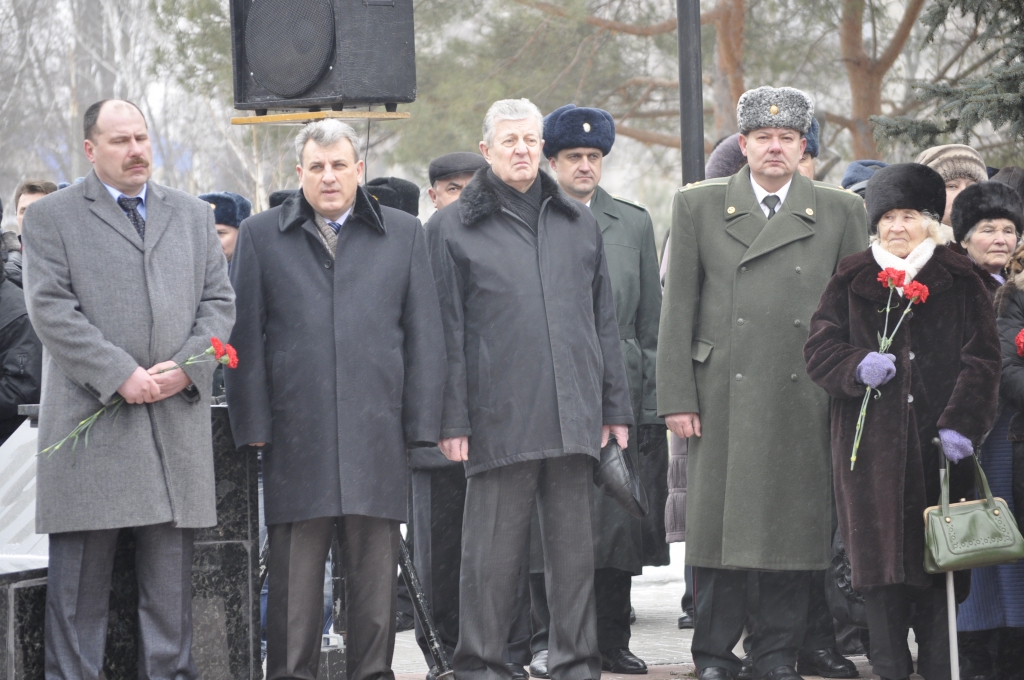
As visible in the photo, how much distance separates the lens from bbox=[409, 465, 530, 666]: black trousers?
577cm

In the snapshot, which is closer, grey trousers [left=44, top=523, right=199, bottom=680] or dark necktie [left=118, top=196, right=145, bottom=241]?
grey trousers [left=44, top=523, right=199, bottom=680]

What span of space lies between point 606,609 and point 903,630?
1341 millimetres

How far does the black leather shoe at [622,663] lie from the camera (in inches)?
224

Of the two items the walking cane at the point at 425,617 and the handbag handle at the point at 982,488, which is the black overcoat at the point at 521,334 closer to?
the walking cane at the point at 425,617

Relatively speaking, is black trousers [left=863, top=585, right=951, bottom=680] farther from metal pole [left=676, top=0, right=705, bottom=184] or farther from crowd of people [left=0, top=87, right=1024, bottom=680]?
metal pole [left=676, top=0, right=705, bottom=184]

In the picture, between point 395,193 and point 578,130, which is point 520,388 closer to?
point 578,130

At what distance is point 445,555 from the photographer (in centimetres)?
585

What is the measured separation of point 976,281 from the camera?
4887 millimetres

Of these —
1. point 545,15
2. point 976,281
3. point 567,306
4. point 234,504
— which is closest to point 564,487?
point 567,306

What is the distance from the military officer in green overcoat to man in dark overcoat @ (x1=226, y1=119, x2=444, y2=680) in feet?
3.62

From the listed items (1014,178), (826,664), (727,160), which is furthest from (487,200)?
(1014,178)

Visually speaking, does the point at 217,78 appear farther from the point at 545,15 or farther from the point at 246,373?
the point at 246,373

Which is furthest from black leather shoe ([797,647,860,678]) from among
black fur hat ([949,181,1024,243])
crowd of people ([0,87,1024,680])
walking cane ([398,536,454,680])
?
black fur hat ([949,181,1024,243])

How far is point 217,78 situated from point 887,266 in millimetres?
11349
